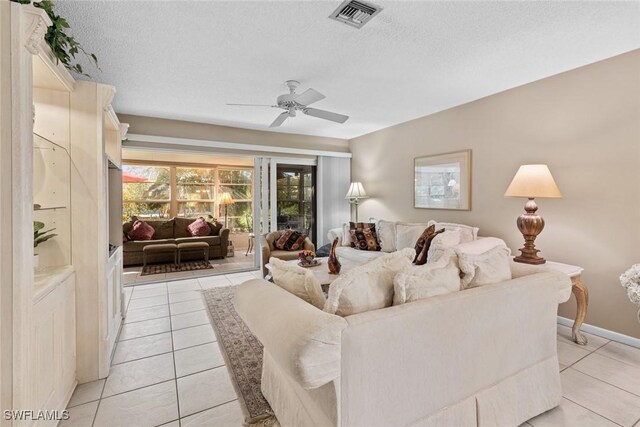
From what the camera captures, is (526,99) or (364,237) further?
(364,237)

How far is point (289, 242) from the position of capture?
4809 millimetres

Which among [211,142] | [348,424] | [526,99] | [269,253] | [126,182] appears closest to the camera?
[348,424]

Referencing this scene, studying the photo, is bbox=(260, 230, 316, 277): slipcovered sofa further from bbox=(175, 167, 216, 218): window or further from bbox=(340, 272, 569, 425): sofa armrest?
bbox=(175, 167, 216, 218): window

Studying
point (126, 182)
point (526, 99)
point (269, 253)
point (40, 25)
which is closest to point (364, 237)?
point (269, 253)

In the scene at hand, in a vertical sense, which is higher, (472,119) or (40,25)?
(472,119)

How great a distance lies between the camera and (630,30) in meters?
2.25

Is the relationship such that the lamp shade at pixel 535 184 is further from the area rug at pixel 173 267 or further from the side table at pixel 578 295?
the area rug at pixel 173 267

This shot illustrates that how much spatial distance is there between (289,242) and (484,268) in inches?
134

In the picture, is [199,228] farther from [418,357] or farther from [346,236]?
[418,357]

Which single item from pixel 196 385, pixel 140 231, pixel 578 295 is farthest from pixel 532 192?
pixel 140 231

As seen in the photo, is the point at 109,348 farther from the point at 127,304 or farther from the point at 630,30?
the point at 630,30

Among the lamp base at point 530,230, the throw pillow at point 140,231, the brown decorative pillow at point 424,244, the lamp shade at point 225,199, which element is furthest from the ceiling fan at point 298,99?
the lamp shade at point 225,199

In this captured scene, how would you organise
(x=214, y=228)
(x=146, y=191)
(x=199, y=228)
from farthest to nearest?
(x=146, y=191), (x=214, y=228), (x=199, y=228)

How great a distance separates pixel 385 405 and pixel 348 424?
0.63ft
